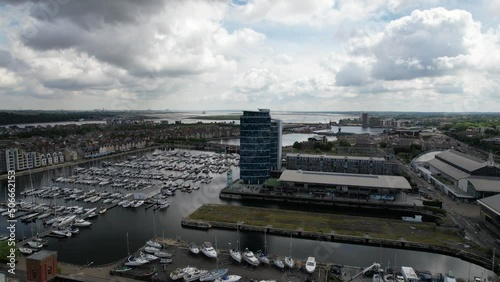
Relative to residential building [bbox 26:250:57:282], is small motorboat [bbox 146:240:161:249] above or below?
below

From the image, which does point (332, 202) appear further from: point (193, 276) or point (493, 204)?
point (193, 276)

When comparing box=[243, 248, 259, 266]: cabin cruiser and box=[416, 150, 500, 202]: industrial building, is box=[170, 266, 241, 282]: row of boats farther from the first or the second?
box=[416, 150, 500, 202]: industrial building

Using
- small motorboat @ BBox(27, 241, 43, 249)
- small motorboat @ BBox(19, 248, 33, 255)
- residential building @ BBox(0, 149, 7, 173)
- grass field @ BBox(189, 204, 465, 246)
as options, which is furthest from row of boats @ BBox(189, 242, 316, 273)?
residential building @ BBox(0, 149, 7, 173)

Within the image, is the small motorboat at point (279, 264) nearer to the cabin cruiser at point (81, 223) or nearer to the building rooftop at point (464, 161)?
the cabin cruiser at point (81, 223)

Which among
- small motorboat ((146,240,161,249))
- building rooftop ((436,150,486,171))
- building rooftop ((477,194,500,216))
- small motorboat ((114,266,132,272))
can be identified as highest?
building rooftop ((436,150,486,171))

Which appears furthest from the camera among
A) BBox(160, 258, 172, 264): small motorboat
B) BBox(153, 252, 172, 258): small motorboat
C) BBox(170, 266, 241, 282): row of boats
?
BBox(153, 252, 172, 258): small motorboat

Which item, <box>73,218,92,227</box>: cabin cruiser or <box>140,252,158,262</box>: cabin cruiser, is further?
<box>73,218,92,227</box>: cabin cruiser
